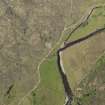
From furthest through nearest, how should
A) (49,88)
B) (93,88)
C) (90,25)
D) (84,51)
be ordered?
1. (90,25)
2. (84,51)
3. (49,88)
4. (93,88)

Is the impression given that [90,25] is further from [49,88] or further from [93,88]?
[49,88]

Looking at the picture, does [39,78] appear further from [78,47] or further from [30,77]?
[78,47]

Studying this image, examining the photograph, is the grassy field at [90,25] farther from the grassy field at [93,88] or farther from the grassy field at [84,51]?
the grassy field at [93,88]

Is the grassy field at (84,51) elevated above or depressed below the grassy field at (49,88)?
above

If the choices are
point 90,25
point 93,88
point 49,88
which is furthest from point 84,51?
point 49,88

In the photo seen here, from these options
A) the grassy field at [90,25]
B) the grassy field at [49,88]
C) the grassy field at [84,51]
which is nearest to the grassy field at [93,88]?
the grassy field at [84,51]

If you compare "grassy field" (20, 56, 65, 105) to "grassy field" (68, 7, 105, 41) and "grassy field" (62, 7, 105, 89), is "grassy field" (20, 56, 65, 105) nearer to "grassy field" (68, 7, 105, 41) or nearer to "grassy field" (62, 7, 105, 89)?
"grassy field" (62, 7, 105, 89)

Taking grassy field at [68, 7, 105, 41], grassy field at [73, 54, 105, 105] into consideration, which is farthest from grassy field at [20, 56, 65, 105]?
grassy field at [68, 7, 105, 41]

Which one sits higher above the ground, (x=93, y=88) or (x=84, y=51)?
(x=84, y=51)

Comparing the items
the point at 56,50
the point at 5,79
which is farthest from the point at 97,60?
the point at 5,79
